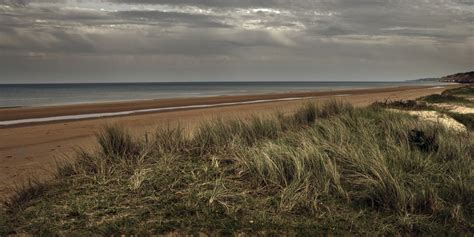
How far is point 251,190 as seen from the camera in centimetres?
572

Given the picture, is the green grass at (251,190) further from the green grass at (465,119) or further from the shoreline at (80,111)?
the shoreline at (80,111)

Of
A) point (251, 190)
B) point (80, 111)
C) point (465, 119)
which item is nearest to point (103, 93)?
point (80, 111)

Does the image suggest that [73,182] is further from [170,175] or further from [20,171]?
[20,171]

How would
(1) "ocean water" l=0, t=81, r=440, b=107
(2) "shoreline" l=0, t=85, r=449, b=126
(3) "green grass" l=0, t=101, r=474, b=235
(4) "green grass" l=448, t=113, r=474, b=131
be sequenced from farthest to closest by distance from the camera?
(1) "ocean water" l=0, t=81, r=440, b=107, (2) "shoreline" l=0, t=85, r=449, b=126, (4) "green grass" l=448, t=113, r=474, b=131, (3) "green grass" l=0, t=101, r=474, b=235

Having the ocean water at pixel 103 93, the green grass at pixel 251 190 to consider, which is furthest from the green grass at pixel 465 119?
the ocean water at pixel 103 93

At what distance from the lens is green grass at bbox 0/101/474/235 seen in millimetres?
4711

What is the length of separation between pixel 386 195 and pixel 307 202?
101 cm

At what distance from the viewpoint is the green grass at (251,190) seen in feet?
15.5

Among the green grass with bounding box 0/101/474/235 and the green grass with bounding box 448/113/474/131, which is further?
the green grass with bounding box 448/113/474/131

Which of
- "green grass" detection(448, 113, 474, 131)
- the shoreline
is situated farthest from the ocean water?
"green grass" detection(448, 113, 474, 131)

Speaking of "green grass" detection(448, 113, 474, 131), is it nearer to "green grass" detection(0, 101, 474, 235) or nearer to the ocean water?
"green grass" detection(0, 101, 474, 235)

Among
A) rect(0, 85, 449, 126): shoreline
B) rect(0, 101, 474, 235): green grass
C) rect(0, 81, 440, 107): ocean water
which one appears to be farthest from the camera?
rect(0, 81, 440, 107): ocean water

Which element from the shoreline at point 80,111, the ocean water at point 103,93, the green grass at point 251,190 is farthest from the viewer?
the ocean water at point 103,93

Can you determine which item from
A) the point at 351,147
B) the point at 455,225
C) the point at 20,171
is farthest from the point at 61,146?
the point at 455,225
